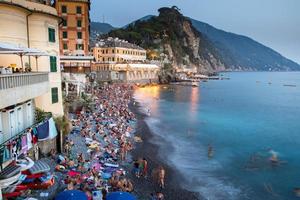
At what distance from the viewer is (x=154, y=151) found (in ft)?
98.7

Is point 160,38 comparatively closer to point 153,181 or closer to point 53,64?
point 53,64

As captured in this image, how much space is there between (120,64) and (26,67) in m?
80.9

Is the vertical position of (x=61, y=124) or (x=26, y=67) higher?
(x=26, y=67)

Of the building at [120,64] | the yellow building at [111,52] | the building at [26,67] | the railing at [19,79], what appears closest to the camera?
the railing at [19,79]

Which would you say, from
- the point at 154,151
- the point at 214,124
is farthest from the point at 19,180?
the point at 214,124

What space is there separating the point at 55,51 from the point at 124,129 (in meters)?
15.5

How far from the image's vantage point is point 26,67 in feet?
65.0

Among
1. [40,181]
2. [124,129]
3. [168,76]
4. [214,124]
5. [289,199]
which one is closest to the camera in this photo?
[40,181]

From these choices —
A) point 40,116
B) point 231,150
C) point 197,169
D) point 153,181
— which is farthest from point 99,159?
point 231,150

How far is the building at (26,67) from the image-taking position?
47.2 feet

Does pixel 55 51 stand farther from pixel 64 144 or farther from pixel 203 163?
pixel 203 163

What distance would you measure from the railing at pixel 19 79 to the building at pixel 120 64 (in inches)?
3102

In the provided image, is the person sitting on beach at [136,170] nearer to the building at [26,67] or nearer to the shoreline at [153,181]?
the shoreline at [153,181]

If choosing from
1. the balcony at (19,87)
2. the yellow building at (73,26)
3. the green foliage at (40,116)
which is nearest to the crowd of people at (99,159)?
the green foliage at (40,116)
